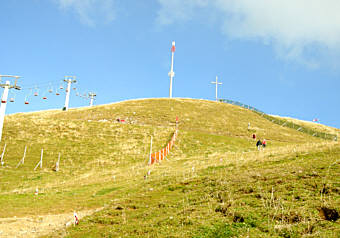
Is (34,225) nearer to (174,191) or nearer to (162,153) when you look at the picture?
(174,191)

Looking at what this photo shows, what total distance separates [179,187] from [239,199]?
680 centimetres

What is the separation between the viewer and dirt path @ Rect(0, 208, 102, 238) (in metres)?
13.1

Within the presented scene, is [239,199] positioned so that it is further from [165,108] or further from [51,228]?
[165,108]

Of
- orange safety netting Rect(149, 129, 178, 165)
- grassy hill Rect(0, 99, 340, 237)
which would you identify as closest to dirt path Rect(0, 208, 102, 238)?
grassy hill Rect(0, 99, 340, 237)

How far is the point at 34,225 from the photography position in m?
14.5

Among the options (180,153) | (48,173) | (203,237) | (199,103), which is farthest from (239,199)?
(199,103)

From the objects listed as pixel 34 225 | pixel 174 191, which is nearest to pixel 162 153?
pixel 174 191

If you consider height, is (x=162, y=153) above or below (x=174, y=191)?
above

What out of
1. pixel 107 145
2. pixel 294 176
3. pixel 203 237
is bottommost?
pixel 203 237

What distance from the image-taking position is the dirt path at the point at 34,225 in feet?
43.0

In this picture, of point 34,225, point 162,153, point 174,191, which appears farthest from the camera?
point 162,153

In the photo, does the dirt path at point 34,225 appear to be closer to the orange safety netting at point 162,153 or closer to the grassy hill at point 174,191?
the grassy hill at point 174,191

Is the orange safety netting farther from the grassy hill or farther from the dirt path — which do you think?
the dirt path

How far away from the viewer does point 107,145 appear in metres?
51.2
